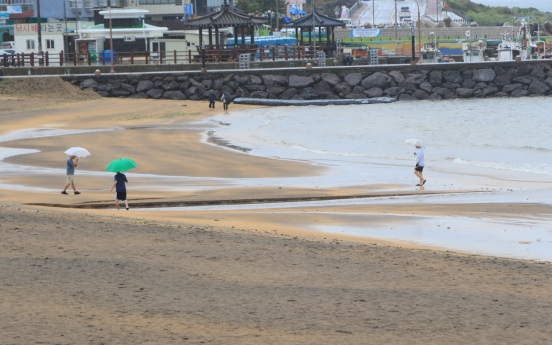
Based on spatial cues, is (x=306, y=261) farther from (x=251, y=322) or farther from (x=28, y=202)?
(x=28, y=202)

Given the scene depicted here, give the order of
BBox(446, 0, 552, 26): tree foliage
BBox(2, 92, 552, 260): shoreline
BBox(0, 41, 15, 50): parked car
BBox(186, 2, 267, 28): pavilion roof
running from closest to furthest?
BBox(2, 92, 552, 260): shoreline → BBox(186, 2, 267, 28): pavilion roof → BBox(0, 41, 15, 50): parked car → BBox(446, 0, 552, 26): tree foliage

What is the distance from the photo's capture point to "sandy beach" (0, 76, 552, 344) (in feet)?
25.7

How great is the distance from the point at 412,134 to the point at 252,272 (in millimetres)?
29205

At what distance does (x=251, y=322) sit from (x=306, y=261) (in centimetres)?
296

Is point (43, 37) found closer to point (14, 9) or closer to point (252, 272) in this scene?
point (14, 9)

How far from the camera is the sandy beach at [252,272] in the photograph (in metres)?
7.84

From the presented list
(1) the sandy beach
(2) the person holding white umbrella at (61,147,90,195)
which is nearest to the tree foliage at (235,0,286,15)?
(1) the sandy beach

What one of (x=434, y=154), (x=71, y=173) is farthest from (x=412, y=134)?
(x=71, y=173)

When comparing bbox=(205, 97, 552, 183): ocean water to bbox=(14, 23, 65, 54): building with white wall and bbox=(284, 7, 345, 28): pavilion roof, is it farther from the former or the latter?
bbox=(14, 23, 65, 54): building with white wall

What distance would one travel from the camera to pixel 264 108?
51.7 metres

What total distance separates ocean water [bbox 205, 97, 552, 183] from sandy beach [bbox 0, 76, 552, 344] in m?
6.13

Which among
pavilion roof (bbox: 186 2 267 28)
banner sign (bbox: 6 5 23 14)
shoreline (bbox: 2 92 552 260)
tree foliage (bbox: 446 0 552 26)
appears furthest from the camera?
tree foliage (bbox: 446 0 552 26)

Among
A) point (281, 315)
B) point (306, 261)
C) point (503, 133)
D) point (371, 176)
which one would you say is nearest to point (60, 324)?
point (281, 315)

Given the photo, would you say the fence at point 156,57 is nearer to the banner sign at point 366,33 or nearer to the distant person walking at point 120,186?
the distant person walking at point 120,186
